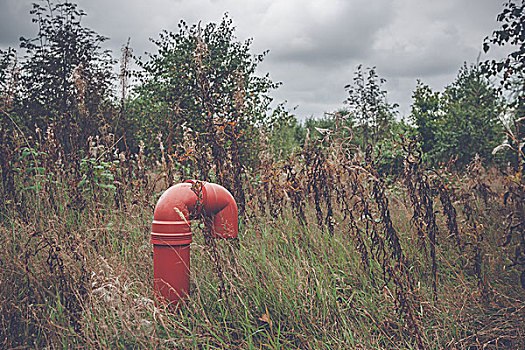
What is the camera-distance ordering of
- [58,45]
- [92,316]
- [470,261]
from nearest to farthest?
[92,316], [470,261], [58,45]

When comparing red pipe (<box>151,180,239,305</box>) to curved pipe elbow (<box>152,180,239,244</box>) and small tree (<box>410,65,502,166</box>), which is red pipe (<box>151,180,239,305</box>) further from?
small tree (<box>410,65,502,166</box>)

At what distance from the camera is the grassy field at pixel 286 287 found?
2.19 metres

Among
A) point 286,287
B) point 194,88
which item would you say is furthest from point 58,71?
point 286,287

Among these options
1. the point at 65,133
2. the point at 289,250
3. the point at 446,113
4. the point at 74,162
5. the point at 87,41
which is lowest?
the point at 289,250

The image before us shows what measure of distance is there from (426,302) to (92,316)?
1941 millimetres

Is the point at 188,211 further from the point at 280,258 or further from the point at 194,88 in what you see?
the point at 194,88

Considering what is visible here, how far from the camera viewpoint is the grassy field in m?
2.19

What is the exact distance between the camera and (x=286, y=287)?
8.11 feet

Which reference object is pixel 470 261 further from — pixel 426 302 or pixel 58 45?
pixel 58 45

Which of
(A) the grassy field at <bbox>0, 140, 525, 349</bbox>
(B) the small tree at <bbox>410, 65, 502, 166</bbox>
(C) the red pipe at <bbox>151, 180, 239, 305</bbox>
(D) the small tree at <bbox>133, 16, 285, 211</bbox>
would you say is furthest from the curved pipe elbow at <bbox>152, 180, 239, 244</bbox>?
(B) the small tree at <bbox>410, 65, 502, 166</bbox>

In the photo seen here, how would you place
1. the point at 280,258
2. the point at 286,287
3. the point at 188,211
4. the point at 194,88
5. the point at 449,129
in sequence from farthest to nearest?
the point at 449,129, the point at 194,88, the point at 280,258, the point at 188,211, the point at 286,287

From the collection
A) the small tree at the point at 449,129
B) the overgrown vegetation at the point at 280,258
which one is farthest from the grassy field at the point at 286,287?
the small tree at the point at 449,129

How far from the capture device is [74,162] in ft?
13.0

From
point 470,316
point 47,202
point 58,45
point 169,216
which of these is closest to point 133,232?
point 47,202
